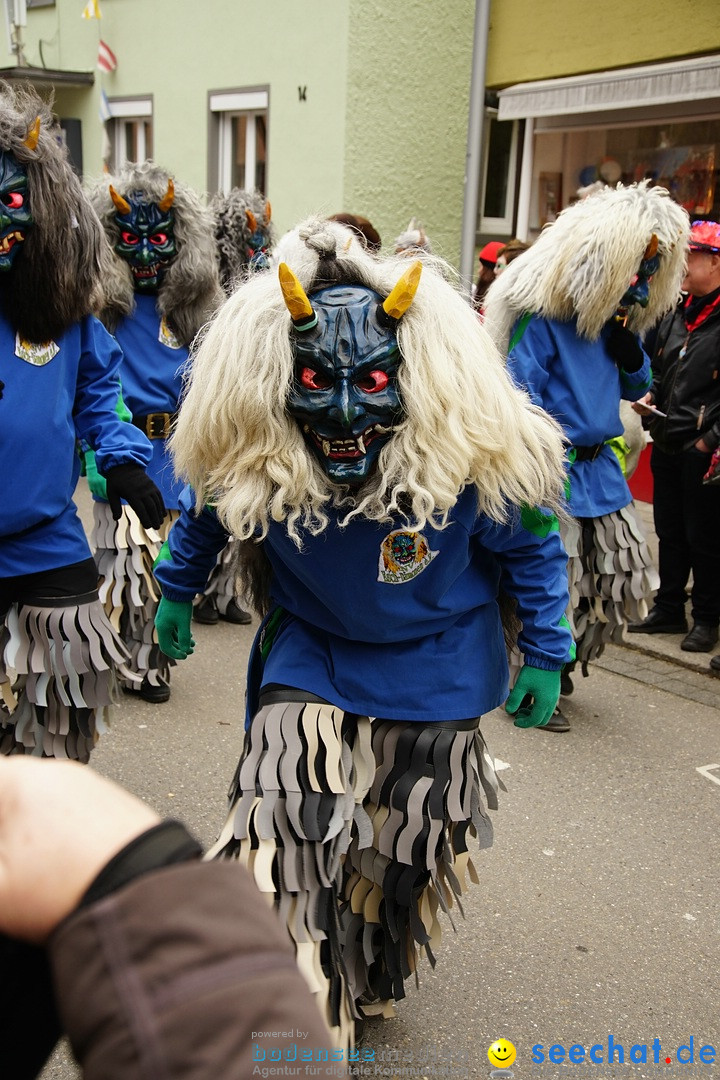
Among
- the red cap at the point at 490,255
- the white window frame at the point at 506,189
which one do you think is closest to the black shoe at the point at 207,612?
the red cap at the point at 490,255

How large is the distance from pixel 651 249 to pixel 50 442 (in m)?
2.42

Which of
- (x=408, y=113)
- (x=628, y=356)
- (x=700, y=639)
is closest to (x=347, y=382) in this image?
(x=628, y=356)

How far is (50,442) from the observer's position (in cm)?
293

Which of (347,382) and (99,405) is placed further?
(99,405)

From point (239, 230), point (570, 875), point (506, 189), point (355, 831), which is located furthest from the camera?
point (506, 189)

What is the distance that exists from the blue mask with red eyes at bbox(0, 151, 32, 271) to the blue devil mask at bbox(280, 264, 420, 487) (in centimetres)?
107

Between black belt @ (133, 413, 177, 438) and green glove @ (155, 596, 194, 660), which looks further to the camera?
black belt @ (133, 413, 177, 438)

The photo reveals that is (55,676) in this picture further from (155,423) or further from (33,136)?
(155,423)

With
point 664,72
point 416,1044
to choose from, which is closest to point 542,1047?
point 416,1044

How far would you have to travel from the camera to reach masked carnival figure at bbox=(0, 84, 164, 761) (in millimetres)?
2885

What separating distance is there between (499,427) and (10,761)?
1.44 m

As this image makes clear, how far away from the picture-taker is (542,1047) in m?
2.66

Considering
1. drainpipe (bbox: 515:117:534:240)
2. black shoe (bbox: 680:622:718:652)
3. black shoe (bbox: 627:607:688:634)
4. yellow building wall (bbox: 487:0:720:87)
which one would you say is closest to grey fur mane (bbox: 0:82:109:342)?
black shoe (bbox: 680:622:718:652)

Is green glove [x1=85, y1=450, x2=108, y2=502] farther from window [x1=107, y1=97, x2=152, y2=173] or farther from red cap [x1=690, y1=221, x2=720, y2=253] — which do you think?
window [x1=107, y1=97, x2=152, y2=173]
